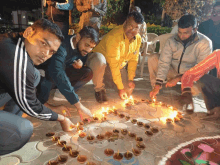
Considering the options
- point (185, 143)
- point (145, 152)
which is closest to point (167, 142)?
point (185, 143)

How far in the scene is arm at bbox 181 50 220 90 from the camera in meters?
3.22

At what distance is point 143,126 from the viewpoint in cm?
308

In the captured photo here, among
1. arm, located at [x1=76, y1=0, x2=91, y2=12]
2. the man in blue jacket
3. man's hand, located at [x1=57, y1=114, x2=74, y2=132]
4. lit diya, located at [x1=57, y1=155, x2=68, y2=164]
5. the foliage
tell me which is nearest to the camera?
lit diya, located at [x1=57, y1=155, x2=68, y2=164]

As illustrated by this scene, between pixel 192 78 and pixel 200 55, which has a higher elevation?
pixel 200 55

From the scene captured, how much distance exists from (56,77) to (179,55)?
3.08 m

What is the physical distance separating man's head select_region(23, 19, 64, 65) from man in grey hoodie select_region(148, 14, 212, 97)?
9.15ft

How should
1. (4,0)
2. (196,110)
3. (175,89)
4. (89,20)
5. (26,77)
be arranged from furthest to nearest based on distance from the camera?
(4,0), (175,89), (89,20), (196,110), (26,77)

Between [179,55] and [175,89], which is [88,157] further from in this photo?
[175,89]

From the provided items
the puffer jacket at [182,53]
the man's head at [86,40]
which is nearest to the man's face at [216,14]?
the puffer jacket at [182,53]

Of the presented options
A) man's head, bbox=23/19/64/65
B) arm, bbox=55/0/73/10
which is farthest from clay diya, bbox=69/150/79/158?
arm, bbox=55/0/73/10

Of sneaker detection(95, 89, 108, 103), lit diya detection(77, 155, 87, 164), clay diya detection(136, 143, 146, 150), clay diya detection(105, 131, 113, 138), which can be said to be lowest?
sneaker detection(95, 89, 108, 103)

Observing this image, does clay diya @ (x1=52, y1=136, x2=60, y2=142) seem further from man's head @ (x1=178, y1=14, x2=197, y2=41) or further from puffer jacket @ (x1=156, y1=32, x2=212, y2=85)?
man's head @ (x1=178, y1=14, x2=197, y2=41)

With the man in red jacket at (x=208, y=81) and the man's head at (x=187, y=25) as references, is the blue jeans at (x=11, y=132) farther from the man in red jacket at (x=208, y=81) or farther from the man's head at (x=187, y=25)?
the man's head at (x=187, y=25)

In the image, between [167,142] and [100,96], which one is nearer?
[167,142]
